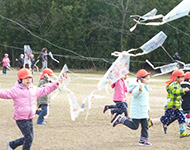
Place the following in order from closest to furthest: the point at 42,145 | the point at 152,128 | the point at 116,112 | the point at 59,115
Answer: the point at 42,145
the point at 152,128
the point at 116,112
the point at 59,115

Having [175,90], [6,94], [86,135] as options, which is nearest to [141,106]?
[175,90]

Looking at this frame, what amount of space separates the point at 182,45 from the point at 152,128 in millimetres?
26565

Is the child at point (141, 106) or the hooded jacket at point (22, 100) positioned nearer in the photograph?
the hooded jacket at point (22, 100)

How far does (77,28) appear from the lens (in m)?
37.8

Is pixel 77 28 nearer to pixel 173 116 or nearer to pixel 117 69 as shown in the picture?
pixel 173 116

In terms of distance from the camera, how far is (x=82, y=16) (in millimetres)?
38469

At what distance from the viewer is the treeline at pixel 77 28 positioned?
36.9 m

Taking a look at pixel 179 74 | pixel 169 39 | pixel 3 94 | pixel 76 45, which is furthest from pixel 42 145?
pixel 76 45

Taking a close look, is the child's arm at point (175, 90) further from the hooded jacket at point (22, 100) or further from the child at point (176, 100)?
the hooded jacket at point (22, 100)

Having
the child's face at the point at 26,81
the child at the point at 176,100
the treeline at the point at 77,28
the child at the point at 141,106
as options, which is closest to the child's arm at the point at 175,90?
the child at the point at 176,100

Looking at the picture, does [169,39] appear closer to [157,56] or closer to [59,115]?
[157,56]

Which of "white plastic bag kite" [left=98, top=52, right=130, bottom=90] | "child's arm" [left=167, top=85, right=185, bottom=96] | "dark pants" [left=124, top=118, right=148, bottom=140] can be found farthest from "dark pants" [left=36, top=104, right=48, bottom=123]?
"child's arm" [left=167, top=85, right=185, bottom=96]

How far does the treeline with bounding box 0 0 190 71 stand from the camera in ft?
121

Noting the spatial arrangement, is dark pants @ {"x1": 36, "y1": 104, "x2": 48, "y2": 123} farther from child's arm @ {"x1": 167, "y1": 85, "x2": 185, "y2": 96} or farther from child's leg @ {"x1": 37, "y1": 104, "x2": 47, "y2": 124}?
child's arm @ {"x1": 167, "y1": 85, "x2": 185, "y2": 96}
